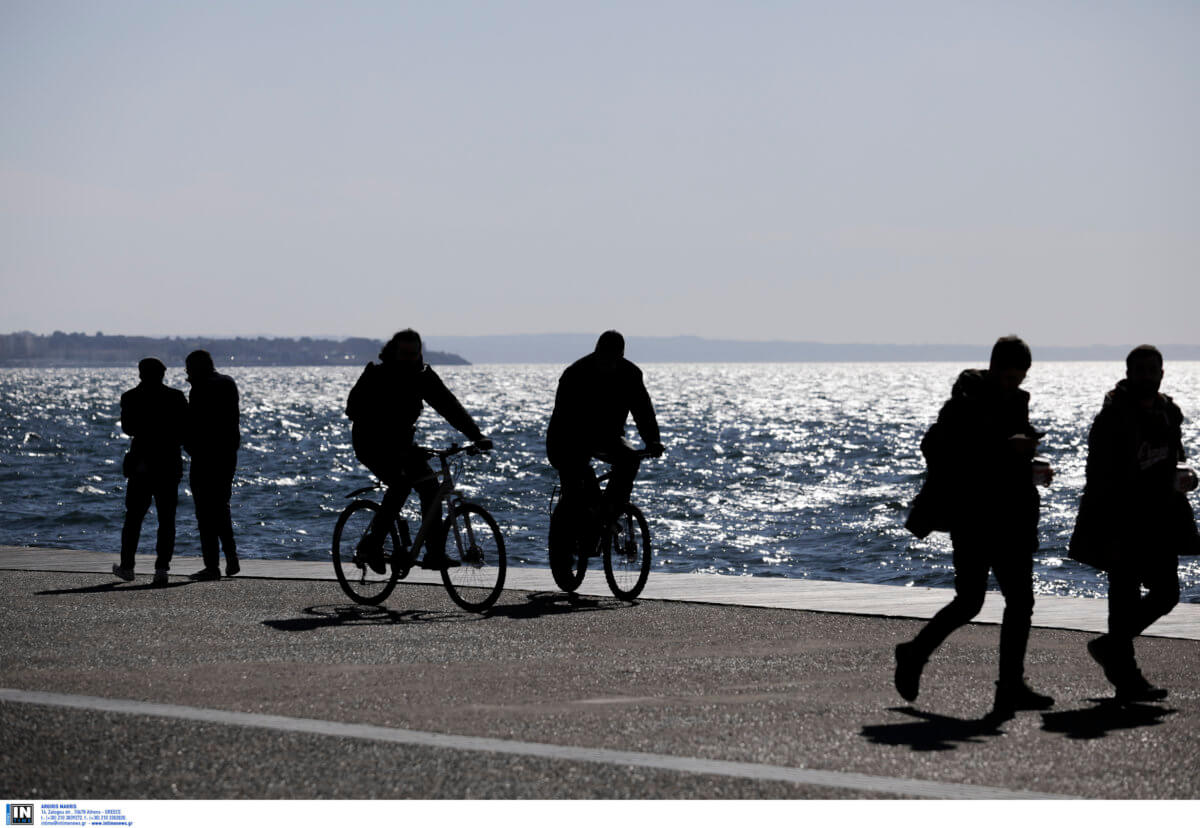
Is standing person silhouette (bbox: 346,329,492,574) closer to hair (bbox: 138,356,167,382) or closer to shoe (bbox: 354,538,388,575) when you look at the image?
shoe (bbox: 354,538,388,575)

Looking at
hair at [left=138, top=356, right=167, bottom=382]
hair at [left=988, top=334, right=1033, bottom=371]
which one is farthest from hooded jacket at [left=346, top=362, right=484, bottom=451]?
hair at [left=988, top=334, right=1033, bottom=371]

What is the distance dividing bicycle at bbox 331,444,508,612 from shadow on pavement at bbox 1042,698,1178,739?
4244mm

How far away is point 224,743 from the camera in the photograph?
604 cm

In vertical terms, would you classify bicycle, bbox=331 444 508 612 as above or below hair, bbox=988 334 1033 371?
below

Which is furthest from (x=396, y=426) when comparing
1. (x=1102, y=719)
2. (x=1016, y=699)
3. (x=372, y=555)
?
(x=1102, y=719)

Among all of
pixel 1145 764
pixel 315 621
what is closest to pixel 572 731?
pixel 1145 764

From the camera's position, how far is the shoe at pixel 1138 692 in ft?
24.0

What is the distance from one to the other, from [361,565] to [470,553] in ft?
2.63

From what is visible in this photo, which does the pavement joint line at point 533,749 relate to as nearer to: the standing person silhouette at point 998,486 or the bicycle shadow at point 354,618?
the standing person silhouette at point 998,486

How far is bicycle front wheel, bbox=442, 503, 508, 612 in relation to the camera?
35.0ft

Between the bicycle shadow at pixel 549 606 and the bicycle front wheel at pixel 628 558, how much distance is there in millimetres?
154

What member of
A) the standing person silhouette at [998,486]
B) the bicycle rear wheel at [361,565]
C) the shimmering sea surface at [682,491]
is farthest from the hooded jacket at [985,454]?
the shimmering sea surface at [682,491]

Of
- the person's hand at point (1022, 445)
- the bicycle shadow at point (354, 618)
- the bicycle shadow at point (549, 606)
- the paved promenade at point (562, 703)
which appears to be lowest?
the bicycle shadow at point (354, 618)
